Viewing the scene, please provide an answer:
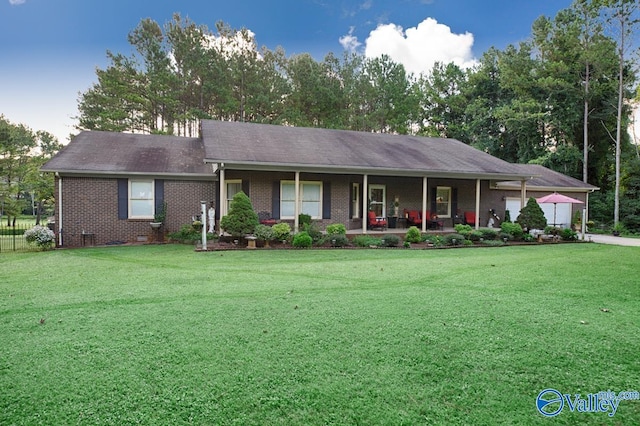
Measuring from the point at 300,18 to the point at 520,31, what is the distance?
17.0m

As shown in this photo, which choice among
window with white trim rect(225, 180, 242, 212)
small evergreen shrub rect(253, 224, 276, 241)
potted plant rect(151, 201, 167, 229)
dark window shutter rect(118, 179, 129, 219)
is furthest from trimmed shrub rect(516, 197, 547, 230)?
dark window shutter rect(118, 179, 129, 219)

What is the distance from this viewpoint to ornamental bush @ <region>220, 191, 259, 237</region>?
A: 1113 centimetres

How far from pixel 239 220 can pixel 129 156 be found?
6.07 metres

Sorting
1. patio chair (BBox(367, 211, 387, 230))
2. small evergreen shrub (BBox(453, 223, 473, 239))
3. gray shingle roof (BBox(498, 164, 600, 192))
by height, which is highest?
gray shingle roof (BBox(498, 164, 600, 192))

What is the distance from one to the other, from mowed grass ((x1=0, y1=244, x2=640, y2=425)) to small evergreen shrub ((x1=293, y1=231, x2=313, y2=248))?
178 inches

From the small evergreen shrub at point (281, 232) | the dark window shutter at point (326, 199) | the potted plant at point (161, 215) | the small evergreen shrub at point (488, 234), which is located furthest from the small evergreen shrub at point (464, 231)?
the potted plant at point (161, 215)

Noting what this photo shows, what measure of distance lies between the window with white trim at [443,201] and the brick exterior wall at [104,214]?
11.0m

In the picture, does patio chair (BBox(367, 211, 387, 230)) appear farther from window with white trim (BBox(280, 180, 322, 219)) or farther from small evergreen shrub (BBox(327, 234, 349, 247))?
small evergreen shrub (BBox(327, 234, 349, 247))

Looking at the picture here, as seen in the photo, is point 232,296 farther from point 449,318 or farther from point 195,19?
point 195,19

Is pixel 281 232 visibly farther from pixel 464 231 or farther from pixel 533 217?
pixel 533 217

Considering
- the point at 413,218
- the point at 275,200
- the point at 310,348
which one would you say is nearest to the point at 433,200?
the point at 413,218

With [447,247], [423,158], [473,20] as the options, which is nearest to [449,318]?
[447,247]

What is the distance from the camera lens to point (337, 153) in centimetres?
1441

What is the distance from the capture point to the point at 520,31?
26.4 m
